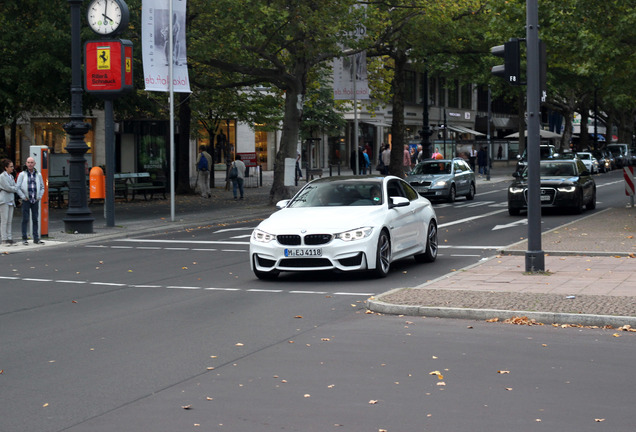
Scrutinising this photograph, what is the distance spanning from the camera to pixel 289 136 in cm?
3250

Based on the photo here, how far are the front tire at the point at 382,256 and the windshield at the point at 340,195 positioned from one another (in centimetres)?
81

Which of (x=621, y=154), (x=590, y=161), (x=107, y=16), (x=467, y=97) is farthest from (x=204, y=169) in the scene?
(x=467, y=97)

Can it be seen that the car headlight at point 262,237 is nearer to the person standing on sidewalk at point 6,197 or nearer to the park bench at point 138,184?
the person standing on sidewalk at point 6,197

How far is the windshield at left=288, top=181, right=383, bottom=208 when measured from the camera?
1467 centimetres

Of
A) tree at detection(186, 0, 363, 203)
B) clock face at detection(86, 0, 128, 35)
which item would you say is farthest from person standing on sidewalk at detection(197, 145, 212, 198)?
clock face at detection(86, 0, 128, 35)

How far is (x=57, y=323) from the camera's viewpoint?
34.5 ft

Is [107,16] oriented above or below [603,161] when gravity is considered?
above

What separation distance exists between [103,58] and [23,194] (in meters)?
5.13

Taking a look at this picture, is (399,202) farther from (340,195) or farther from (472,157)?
(472,157)

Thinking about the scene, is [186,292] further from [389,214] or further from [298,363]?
[298,363]

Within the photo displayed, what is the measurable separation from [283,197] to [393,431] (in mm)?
26587

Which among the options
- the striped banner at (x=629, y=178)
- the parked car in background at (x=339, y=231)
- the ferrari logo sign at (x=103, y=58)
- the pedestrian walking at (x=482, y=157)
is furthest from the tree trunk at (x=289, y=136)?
the pedestrian walking at (x=482, y=157)

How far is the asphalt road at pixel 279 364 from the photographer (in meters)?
6.37

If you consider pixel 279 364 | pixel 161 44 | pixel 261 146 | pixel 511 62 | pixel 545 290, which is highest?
pixel 161 44
